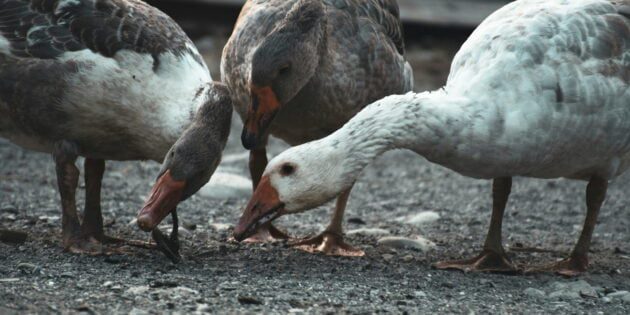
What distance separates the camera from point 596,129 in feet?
24.4

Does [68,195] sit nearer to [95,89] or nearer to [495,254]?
[95,89]

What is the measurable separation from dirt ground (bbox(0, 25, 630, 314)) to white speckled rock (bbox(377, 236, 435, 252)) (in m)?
0.11

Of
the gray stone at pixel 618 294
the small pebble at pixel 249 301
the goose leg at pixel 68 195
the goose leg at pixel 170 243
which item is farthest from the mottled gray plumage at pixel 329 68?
the gray stone at pixel 618 294

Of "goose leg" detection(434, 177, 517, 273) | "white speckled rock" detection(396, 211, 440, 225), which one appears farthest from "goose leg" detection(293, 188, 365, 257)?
"white speckled rock" detection(396, 211, 440, 225)

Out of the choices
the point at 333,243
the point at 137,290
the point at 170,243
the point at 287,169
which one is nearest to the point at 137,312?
the point at 137,290

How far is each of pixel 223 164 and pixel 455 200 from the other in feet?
9.02

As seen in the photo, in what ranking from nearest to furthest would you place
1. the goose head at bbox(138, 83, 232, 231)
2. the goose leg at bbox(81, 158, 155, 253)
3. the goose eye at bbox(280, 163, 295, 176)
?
the goose eye at bbox(280, 163, 295, 176) → the goose head at bbox(138, 83, 232, 231) → the goose leg at bbox(81, 158, 155, 253)

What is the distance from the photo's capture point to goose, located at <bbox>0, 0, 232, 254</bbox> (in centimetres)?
744

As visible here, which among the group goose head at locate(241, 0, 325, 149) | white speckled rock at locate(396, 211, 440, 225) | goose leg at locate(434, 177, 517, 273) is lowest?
white speckled rock at locate(396, 211, 440, 225)

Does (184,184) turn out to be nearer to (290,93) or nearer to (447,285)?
(290,93)

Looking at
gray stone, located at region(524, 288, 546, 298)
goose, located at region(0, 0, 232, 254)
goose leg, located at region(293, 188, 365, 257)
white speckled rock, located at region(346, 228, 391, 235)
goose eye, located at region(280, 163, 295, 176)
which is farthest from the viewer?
white speckled rock, located at region(346, 228, 391, 235)

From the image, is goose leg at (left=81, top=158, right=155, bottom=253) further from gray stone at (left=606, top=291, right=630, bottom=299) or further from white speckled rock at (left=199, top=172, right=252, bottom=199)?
gray stone at (left=606, top=291, right=630, bottom=299)

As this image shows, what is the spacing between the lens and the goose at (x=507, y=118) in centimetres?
693

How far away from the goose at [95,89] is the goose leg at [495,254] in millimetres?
2062
